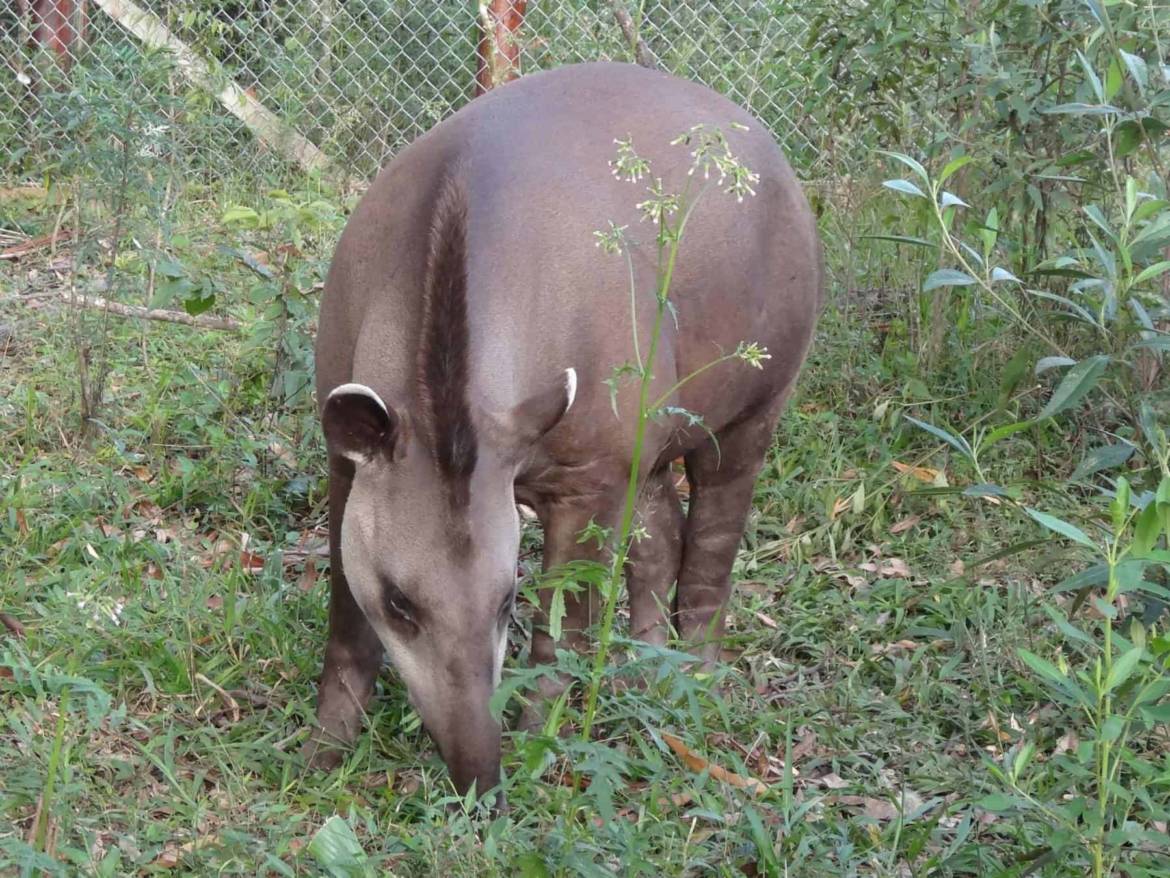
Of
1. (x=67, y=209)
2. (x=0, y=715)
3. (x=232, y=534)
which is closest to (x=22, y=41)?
(x=67, y=209)

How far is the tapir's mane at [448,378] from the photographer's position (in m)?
3.66

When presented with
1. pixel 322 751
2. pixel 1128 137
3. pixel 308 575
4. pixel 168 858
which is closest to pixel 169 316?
pixel 308 575

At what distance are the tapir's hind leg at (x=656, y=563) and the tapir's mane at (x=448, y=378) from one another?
1472 millimetres

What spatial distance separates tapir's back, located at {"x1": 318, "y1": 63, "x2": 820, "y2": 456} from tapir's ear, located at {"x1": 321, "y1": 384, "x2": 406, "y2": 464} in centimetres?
15

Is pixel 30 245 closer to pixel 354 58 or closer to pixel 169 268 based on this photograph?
pixel 169 268

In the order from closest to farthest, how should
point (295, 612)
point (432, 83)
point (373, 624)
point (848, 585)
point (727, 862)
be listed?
point (727, 862) → point (373, 624) → point (295, 612) → point (848, 585) → point (432, 83)

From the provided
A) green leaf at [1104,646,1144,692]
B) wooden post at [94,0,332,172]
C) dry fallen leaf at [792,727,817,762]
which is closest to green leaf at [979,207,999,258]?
green leaf at [1104,646,1144,692]

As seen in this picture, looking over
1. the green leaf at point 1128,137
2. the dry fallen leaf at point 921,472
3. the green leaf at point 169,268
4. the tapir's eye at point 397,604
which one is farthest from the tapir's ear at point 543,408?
the green leaf at point 169,268

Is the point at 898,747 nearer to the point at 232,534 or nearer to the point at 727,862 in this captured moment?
the point at 727,862

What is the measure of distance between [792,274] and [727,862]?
2197 millimetres

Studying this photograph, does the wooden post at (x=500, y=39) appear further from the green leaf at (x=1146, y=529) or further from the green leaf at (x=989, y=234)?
the green leaf at (x=1146, y=529)

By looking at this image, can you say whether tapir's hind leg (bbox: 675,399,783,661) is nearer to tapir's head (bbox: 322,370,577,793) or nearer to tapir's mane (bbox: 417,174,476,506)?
tapir's head (bbox: 322,370,577,793)

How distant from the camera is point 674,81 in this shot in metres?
4.97

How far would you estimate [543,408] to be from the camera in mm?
3842
